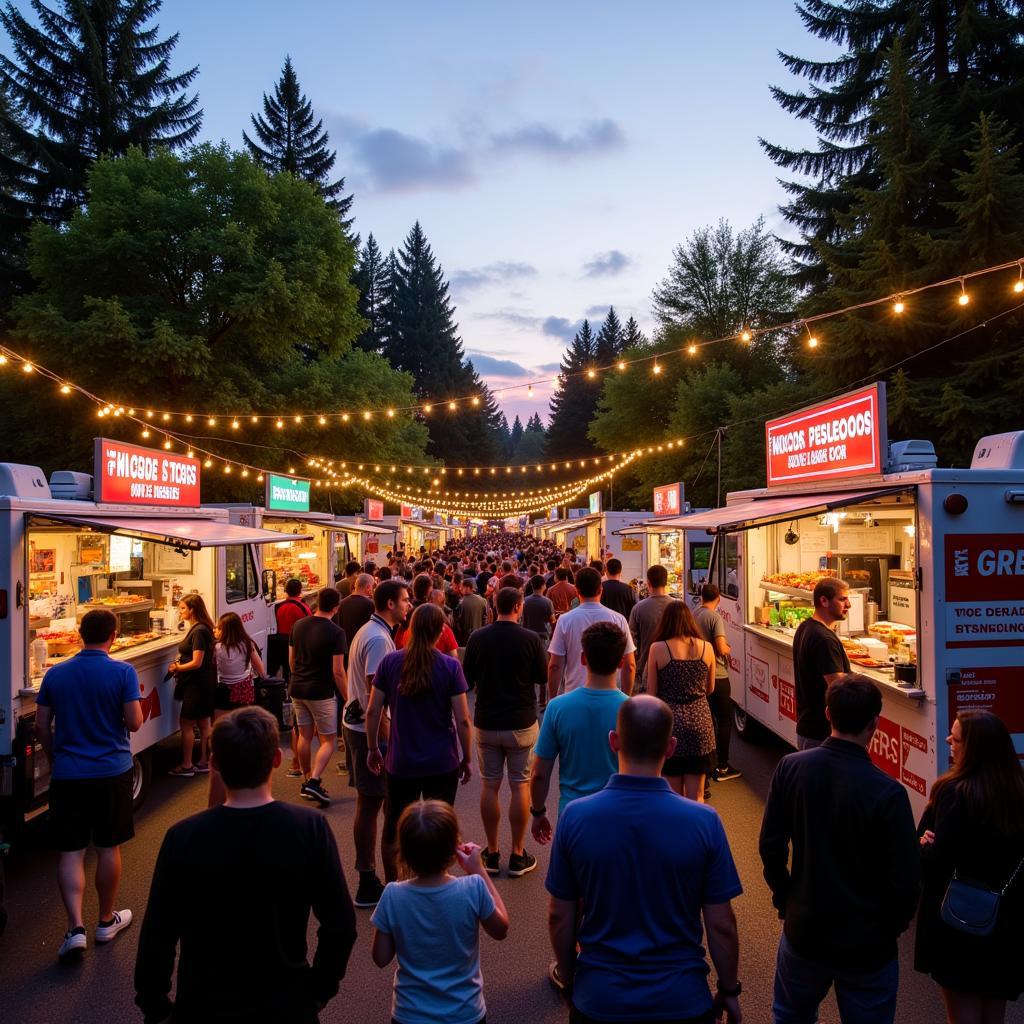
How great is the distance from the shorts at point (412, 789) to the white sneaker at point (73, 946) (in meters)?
1.68

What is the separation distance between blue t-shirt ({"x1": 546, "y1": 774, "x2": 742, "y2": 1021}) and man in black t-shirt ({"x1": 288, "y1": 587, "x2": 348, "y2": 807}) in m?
4.60

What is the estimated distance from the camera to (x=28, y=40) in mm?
26891

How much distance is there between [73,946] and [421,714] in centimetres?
220

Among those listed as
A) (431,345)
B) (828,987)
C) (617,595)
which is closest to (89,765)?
(828,987)

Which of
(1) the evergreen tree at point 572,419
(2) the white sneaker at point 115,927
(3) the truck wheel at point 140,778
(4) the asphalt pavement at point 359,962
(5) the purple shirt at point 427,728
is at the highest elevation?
(1) the evergreen tree at point 572,419

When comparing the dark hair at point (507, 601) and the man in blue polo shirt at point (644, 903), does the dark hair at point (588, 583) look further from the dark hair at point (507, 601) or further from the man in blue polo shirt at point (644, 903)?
the man in blue polo shirt at point (644, 903)

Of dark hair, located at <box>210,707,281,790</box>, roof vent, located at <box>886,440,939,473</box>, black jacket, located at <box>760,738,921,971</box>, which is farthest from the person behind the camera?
roof vent, located at <box>886,440,939,473</box>

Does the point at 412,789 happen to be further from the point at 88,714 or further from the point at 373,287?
the point at 373,287

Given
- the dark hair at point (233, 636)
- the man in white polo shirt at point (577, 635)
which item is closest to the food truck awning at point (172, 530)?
the dark hair at point (233, 636)

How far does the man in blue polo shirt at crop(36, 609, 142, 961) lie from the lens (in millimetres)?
4332

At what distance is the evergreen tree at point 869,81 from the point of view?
65.1 ft

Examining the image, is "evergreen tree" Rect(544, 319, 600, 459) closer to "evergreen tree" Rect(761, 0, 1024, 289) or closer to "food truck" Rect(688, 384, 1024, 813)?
"evergreen tree" Rect(761, 0, 1024, 289)

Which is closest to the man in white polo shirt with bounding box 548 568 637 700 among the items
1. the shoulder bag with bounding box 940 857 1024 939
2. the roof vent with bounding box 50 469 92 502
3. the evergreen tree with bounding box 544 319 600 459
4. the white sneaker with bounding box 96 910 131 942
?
the shoulder bag with bounding box 940 857 1024 939

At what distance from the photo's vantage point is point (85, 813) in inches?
172
